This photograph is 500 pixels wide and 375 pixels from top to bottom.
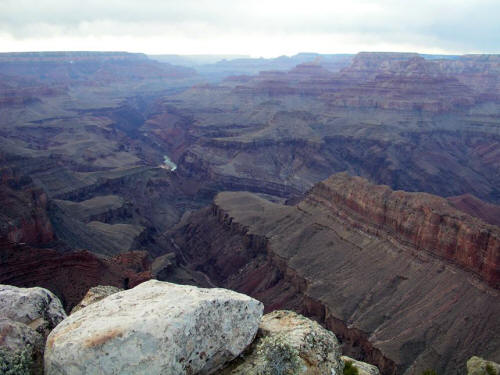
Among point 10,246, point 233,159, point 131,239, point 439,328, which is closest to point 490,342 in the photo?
point 439,328

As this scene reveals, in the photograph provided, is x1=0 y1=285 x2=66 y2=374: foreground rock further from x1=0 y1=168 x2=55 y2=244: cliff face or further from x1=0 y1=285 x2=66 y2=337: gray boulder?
x1=0 y1=168 x2=55 y2=244: cliff face

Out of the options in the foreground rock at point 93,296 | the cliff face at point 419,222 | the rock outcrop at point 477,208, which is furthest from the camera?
the rock outcrop at point 477,208

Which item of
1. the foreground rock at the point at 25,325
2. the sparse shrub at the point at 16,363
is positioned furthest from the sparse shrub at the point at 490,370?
the sparse shrub at the point at 16,363

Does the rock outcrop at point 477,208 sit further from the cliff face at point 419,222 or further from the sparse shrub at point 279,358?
the sparse shrub at point 279,358

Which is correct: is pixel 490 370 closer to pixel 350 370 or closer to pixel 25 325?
pixel 350 370

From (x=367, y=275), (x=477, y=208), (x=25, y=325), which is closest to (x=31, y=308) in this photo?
(x=25, y=325)

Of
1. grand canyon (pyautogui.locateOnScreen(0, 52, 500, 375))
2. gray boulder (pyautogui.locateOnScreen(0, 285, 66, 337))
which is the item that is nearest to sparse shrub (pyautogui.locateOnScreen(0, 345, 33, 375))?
gray boulder (pyautogui.locateOnScreen(0, 285, 66, 337))

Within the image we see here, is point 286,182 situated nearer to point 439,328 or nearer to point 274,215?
point 274,215
